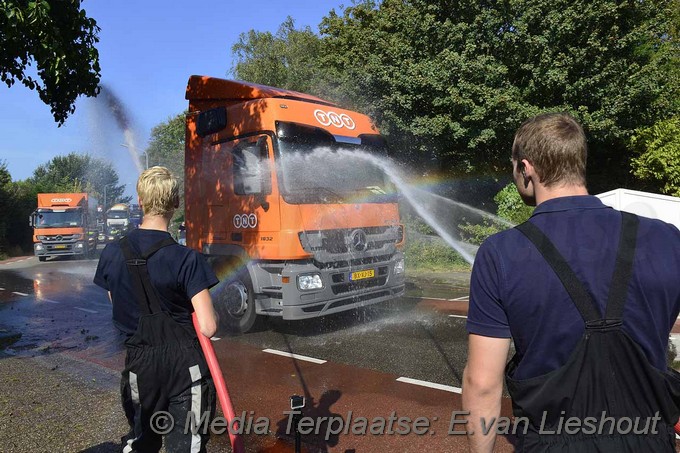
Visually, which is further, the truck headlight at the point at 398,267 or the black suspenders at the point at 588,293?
the truck headlight at the point at 398,267

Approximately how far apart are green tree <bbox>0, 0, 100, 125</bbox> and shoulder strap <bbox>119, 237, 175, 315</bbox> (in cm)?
387

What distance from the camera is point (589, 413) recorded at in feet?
5.19

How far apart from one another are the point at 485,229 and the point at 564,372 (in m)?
14.4

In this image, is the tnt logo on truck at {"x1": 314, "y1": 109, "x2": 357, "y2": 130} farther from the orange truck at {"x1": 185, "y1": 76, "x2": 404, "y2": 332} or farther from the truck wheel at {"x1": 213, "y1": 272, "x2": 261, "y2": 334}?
the truck wheel at {"x1": 213, "y1": 272, "x2": 261, "y2": 334}

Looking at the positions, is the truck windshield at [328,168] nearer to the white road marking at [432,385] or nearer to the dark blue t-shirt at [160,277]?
the white road marking at [432,385]

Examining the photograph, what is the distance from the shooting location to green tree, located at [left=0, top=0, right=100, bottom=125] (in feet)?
16.8

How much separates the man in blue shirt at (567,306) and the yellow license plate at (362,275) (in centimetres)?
553

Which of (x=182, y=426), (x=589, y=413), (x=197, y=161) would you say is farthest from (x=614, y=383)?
(x=197, y=161)

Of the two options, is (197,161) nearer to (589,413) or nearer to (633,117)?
(589,413)

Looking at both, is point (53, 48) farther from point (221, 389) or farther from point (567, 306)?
point (567, 306)

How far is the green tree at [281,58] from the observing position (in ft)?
84.7

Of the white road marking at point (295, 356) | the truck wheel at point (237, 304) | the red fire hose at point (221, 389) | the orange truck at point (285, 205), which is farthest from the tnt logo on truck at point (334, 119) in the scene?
the red fire hose at point (221, 389)

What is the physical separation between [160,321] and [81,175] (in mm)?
→ 59074

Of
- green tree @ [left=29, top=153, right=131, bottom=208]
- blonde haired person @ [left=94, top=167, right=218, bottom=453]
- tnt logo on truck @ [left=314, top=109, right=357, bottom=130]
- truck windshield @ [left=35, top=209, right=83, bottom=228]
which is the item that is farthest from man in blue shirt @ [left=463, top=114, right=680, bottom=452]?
green tree @ [left=29, top=153, right=131, bottom=208]
